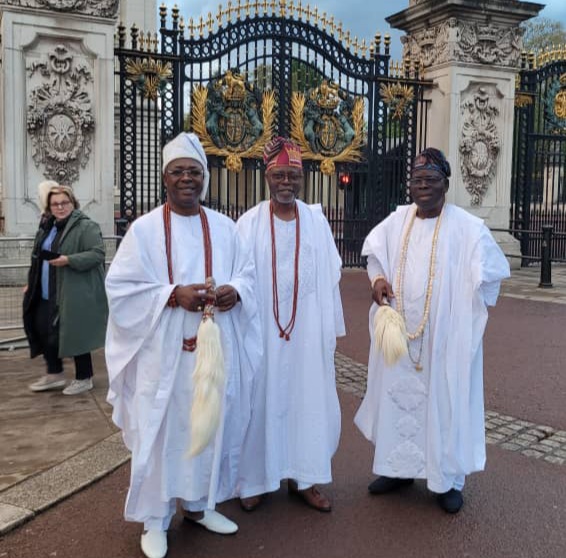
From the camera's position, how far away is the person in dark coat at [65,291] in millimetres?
5250

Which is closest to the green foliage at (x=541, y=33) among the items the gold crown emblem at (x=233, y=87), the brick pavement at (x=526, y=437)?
the gold crown emblem at (x=233, y=87)

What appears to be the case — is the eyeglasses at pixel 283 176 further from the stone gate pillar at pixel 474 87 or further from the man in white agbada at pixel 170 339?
the stone gate pillar at pixel 474 87

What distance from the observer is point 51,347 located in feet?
17.7

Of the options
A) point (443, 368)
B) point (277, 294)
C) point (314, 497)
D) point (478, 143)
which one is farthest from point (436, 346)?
point (478, 143)

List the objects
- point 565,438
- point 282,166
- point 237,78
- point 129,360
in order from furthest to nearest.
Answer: point 237,78, point 565,438, point 282,166, point 129,360

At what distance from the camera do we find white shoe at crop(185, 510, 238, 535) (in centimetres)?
328

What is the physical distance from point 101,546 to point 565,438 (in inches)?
122

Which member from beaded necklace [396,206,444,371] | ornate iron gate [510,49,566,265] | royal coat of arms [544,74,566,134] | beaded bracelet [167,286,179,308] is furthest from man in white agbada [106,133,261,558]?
royal coat of arms [544,74,566,134]

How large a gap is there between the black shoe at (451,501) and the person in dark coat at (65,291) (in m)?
2.95

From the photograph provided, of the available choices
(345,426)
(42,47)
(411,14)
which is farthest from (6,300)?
(411,14)

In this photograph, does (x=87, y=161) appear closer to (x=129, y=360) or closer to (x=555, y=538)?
(x=129, y=360)

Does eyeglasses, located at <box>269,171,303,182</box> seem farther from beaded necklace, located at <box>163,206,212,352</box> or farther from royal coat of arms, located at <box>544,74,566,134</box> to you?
royal coat of arms, located at <box>544,74,566,134</box>

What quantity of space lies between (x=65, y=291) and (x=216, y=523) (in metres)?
2.62

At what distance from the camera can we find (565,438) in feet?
15.1
